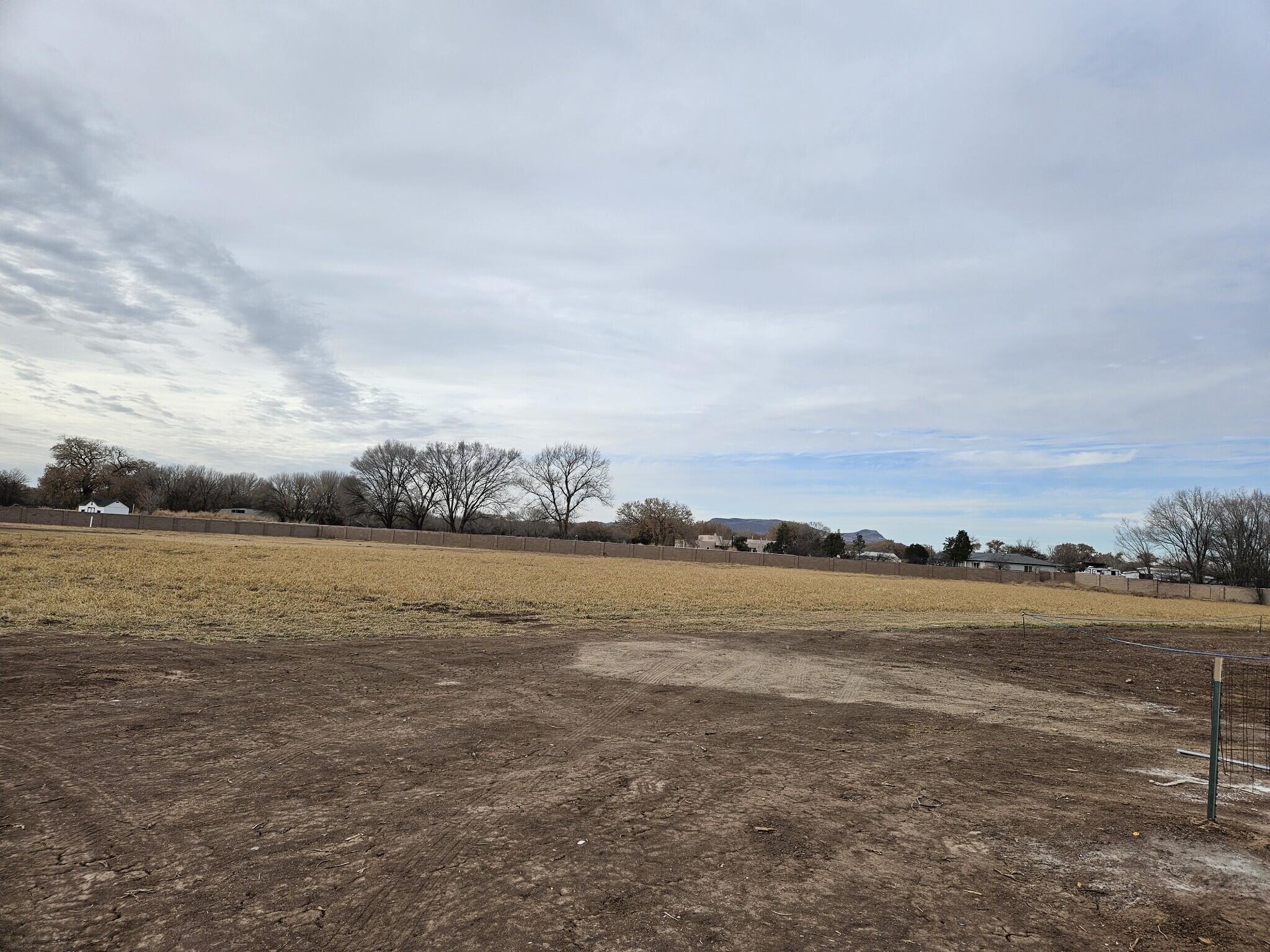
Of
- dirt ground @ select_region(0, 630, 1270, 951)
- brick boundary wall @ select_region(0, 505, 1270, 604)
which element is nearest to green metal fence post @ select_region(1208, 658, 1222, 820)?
dirt ground @ select_region(0, 630, 1270, 951)

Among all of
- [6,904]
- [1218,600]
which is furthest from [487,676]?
[1218,600]

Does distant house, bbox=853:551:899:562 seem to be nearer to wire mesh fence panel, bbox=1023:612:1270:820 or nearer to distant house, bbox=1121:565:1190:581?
distant house, bbox=1121:565:1190:581

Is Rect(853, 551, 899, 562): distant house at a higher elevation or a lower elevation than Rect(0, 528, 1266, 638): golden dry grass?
higher

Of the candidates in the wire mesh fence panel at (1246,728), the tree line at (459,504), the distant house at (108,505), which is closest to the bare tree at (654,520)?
the tree line at (459,504)

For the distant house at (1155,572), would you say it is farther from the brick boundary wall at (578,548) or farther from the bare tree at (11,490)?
the bare tree at (11,490)

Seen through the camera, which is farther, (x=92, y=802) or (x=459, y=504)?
(x=459, y=504)

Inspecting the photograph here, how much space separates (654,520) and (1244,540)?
251 ft

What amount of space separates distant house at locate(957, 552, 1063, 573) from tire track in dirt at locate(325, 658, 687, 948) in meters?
111

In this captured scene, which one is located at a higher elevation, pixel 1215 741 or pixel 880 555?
pixel 880 555

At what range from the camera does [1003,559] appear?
127312mm

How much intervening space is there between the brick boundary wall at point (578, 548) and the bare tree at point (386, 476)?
79.5 feet

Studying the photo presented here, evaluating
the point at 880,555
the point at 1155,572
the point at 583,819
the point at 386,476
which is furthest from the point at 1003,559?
the point at 583,819

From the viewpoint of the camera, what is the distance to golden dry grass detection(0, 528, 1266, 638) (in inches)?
640

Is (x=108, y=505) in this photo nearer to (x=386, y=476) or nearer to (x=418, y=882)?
(x=386, y=476)
